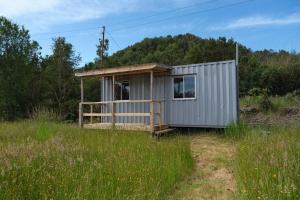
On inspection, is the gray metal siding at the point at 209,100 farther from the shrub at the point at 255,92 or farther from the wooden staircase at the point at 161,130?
the shrub at the point at 255,92

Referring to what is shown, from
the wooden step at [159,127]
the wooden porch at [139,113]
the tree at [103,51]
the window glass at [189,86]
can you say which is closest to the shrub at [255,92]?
the window glass at [189,86]

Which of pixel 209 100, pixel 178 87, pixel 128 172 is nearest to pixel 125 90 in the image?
pixel 178 87

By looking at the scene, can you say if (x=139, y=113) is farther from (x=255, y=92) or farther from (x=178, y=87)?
(x=255, y=92)

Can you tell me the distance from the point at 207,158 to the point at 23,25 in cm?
2302

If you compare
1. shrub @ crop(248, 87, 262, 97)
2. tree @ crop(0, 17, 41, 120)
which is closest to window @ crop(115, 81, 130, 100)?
shrub @ crop(248, 87, 262, 97)

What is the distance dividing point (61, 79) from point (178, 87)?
50.1ft

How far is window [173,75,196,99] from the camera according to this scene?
1283 centimetres

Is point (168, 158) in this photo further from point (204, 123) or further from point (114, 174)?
point (204, 123)

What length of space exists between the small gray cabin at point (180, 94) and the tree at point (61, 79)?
35.3 ft

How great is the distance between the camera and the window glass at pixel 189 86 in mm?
12805

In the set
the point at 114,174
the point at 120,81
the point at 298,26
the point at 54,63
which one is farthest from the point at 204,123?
the point at 54,63

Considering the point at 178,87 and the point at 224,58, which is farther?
the point at 224,58

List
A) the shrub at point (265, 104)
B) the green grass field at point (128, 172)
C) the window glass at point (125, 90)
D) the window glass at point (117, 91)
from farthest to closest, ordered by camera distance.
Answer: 1. the shrub at point (265, 104)
2. the window glass at point (117, 91)
3. the window glass at point (125, 90)
4. the green grass field at point (128, 172)

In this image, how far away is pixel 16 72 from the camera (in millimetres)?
24438
